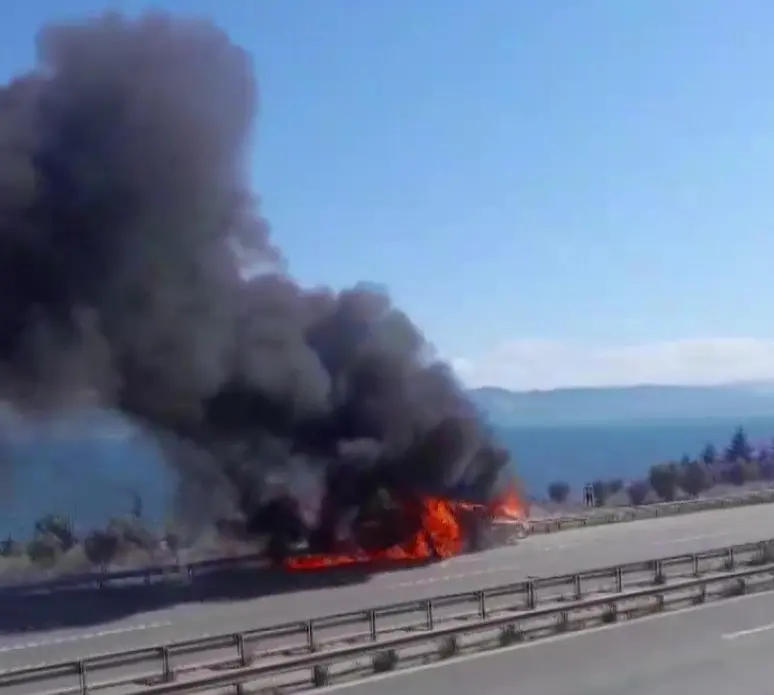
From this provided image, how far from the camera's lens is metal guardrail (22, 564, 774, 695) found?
43.8 feet

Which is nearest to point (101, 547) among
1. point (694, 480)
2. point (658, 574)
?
point (658, 574)

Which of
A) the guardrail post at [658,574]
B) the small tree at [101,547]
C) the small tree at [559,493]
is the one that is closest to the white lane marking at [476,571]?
the guardrail post at [658,574]

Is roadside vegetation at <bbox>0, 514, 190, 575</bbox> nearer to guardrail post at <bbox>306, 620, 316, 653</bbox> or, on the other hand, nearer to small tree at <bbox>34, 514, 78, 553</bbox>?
small tree at <bbox>34, 514, 78, 553</bbox>

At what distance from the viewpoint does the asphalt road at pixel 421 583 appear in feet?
63.1

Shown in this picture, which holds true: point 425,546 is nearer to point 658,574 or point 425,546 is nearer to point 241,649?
point 658,574

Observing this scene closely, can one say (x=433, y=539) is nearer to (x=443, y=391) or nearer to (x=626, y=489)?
(x=443, y=391)

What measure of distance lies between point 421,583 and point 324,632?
26.1ft

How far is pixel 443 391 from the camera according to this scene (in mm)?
35531

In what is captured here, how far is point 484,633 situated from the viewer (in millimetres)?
16953

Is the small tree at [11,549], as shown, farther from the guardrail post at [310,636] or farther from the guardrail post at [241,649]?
the guardrail post at [241,649]

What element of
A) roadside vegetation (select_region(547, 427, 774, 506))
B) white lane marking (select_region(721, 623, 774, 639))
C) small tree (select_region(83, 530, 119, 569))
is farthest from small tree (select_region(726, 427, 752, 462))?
white lane marking (select_region(721, 623, 774, 639))

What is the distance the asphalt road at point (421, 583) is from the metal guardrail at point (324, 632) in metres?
2.47

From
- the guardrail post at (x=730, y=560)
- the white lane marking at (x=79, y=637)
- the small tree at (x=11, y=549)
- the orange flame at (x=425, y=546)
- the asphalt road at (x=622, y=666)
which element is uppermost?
the small tree at (x=11, y=549)

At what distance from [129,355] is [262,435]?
4.65m
